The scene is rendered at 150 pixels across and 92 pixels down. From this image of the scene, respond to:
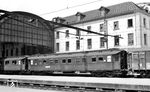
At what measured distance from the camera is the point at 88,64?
29.8 metres

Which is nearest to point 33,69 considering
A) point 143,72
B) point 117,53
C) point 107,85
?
point 117,53

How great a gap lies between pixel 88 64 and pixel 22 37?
34.4 meters

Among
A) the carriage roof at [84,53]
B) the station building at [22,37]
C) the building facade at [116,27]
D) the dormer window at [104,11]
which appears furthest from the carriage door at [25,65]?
the dormer window at [104,11]

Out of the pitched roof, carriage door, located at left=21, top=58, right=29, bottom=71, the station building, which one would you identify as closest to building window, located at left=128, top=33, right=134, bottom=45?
the pitched roof

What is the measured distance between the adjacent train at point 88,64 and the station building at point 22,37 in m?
18.3

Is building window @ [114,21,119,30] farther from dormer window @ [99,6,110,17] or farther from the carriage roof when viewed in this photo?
the carriage roof

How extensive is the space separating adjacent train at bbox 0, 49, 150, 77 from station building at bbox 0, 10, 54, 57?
18270 millimetres

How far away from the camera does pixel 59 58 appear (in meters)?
33.6

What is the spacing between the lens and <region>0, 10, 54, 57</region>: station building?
187ft

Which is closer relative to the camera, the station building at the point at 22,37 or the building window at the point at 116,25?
the building window at the point at 116,25

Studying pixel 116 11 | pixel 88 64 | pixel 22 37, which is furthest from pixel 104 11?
pixel 88 64

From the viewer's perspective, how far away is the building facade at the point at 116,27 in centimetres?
4523

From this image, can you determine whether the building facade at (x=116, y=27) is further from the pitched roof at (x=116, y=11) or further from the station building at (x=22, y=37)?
the station building at (x=22, y=37)

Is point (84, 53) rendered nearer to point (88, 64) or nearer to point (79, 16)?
point (88, 64)
